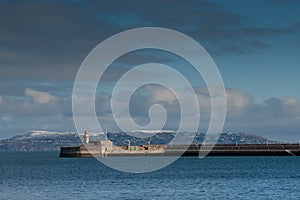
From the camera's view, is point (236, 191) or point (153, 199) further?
point (236, 191)

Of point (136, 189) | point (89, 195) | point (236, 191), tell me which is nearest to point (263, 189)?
point (236, 191)

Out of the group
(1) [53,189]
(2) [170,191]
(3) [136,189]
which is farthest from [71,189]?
(2) [170,191]

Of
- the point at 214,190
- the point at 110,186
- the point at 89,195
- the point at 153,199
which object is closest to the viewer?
the point at 153,199

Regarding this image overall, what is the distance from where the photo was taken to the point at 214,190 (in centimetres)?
8125

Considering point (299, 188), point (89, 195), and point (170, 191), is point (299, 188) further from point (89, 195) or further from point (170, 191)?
point (89, 195)

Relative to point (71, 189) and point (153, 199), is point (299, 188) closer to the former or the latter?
point (153, 199)

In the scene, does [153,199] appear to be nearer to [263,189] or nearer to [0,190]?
[263,189]

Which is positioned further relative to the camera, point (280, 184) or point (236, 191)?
point (280, 184)

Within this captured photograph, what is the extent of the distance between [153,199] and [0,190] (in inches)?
1055

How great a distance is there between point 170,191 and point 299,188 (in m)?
18.1

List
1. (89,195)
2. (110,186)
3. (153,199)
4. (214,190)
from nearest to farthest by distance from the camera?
(153,199) < (89,195) < (214,190) < (110,186)

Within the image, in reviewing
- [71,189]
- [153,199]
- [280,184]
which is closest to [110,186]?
[71,189]

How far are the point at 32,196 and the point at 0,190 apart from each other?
38.3 feet

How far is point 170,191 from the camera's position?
264 feet
